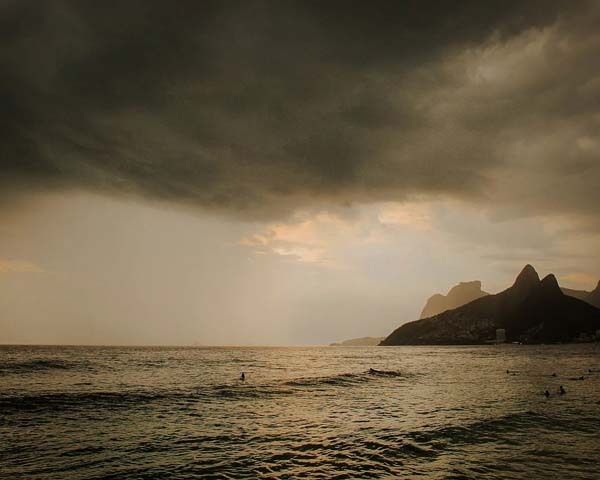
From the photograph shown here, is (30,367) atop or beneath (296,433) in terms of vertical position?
beneath

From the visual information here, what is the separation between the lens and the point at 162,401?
34625 mm

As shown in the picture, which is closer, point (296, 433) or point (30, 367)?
point (296, 433)

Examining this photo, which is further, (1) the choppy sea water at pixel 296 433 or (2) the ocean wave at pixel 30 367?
(2) the ocean wave at pixel 30 367

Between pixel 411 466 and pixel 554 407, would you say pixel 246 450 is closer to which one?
pixel 411 466

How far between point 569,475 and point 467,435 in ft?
23.5

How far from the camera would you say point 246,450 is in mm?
19219

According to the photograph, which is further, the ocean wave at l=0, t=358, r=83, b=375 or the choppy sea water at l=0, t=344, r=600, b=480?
the ocean wave at l=0, t=358, r=83, b=375

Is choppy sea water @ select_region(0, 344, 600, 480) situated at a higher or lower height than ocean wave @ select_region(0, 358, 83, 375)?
higher

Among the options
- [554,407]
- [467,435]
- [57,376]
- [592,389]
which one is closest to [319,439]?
[467,435]

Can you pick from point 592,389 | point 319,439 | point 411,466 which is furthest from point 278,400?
point 592,389

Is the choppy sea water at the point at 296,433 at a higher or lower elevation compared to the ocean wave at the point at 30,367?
higher

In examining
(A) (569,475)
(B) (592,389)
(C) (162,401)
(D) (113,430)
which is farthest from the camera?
(B) (592,389)

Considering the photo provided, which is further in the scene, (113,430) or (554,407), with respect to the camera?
(554,407)

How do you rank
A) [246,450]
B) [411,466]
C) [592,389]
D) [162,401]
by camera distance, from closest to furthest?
[411,466] → [246,450] → [162,401] → [592,389]
